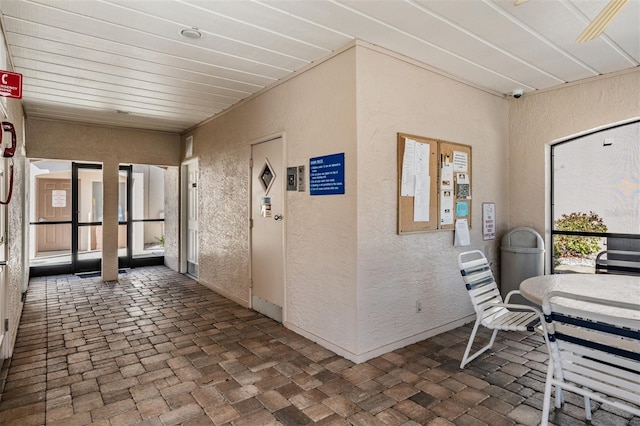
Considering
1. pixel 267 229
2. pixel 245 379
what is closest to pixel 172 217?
→ pixel 267 229

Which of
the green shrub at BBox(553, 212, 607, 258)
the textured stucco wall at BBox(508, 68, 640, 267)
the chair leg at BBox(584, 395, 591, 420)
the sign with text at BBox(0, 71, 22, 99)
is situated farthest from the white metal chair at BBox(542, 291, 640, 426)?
the sign with text at BBox(0, 71, 22, 99)

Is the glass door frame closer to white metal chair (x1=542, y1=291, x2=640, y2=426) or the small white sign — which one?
the small white sign

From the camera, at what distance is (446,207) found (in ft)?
12.5

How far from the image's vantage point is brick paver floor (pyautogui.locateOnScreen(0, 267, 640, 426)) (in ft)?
7.68

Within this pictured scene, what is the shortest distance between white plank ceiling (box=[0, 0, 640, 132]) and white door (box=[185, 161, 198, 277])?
245 cm

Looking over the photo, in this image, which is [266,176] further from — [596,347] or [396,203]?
[596,347]

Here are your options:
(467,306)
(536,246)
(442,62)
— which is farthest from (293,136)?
(536,246)

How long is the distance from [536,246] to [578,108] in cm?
157

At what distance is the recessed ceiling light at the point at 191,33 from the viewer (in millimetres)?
2854

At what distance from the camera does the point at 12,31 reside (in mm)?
2877

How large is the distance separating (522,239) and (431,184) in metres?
1.45

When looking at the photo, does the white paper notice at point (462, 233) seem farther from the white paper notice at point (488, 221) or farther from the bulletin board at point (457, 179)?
the white paper notice at point (488, 221)

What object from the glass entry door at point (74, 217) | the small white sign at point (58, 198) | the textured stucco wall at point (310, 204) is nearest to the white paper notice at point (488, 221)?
the textured stucco wall at point (310, 204)

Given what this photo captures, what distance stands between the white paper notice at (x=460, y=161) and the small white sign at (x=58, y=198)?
7.16 metres
